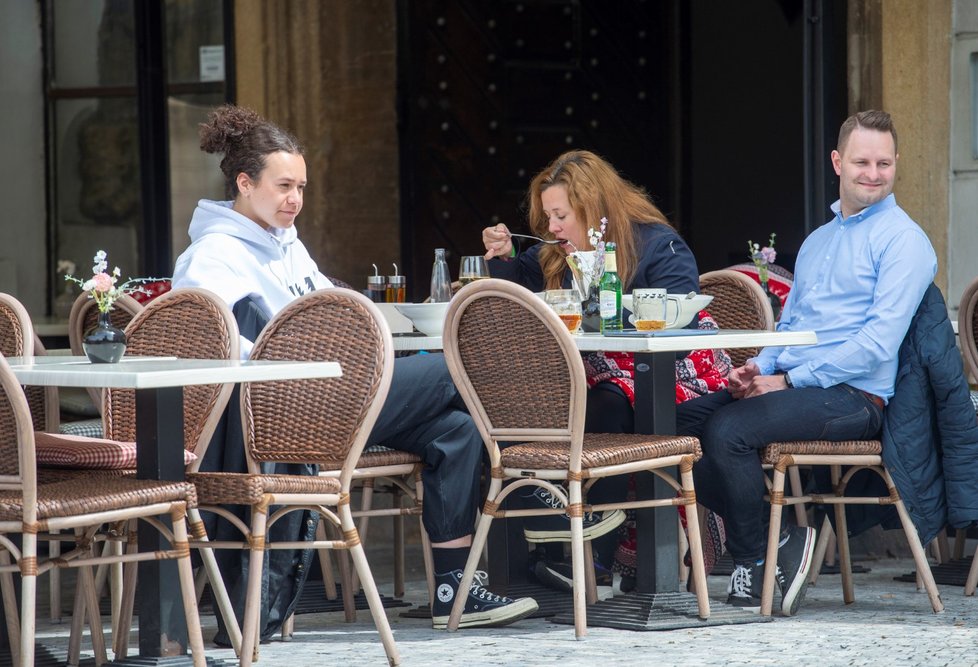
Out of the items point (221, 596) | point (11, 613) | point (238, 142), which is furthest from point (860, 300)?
point (11, 613)

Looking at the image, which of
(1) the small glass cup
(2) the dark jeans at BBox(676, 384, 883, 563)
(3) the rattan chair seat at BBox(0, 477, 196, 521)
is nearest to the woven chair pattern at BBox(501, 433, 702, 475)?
(2) the dark jeans at BBox(676, 384, 883, 563)

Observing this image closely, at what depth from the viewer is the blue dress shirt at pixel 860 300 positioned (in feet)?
16.7

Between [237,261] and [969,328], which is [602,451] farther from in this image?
[969,328]

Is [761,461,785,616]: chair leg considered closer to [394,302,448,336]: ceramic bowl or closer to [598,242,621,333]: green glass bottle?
[598,242,621,333]: green glass bottle

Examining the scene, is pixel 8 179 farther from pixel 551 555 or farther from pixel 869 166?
pixel 869 166

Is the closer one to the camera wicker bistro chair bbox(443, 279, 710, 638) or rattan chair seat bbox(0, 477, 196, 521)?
rattan chair seat bbox(0, 477, 196, 521)

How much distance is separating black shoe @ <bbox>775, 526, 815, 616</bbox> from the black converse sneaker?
2.35 ft

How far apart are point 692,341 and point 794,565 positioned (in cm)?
84

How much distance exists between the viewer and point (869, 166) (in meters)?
5.30

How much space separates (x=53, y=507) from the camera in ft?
12.2

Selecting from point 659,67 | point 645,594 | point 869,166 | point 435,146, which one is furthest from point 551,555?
point 659,67

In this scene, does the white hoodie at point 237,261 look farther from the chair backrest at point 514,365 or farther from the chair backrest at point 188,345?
the chair backrest at point 514,365

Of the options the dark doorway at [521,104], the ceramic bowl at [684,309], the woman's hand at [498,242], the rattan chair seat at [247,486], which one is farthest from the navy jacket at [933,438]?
the dark doorway at [521,104]

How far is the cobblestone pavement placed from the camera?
4.31m
